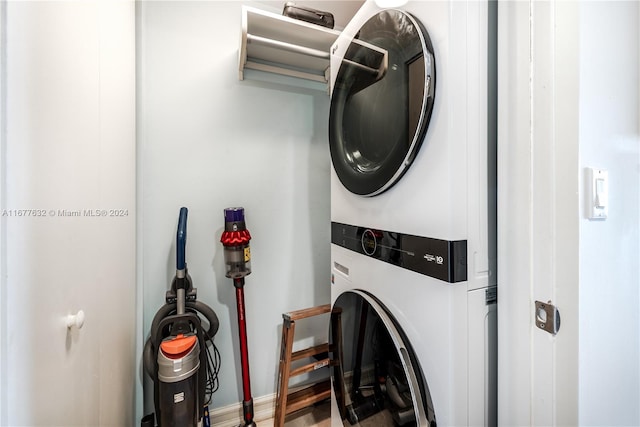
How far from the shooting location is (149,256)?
1.28 m

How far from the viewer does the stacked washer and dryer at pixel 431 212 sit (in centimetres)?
62

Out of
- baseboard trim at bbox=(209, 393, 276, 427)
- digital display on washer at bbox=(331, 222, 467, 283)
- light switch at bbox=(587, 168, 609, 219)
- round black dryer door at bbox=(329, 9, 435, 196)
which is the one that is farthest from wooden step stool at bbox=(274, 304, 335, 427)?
light switch at bbox=(587, 168, 609, 219)

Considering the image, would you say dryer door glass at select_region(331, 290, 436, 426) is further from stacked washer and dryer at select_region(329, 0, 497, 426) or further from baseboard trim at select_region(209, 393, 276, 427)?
baseboard trim at select_region(209, 393, 276, 427)

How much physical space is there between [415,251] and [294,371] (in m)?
1.05

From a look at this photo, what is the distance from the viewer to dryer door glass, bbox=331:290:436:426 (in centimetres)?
68

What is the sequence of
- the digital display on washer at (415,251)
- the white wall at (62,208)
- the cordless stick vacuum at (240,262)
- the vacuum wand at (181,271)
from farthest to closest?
the cordless stick vacuum at (240,262) < the vacuum wand at (181,271) < the digital display on washer at (415,251) < the white wall at (62,208)

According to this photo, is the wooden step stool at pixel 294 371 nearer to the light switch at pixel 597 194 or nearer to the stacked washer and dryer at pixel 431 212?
the stacked washer and dryer at pixel 431 212

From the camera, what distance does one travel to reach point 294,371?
136 cm

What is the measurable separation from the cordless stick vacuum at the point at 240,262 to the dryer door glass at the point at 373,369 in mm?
506

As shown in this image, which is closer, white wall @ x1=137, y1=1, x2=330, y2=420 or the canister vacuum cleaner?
the canister vacuum cleaner

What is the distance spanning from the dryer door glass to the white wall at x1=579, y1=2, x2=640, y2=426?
327mm

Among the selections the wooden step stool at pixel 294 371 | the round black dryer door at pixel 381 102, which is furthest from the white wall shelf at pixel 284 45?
the wooden step stool at pixel 294 371

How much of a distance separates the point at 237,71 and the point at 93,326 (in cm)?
129

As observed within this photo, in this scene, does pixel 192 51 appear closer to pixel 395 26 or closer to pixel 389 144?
pixel 395 26
